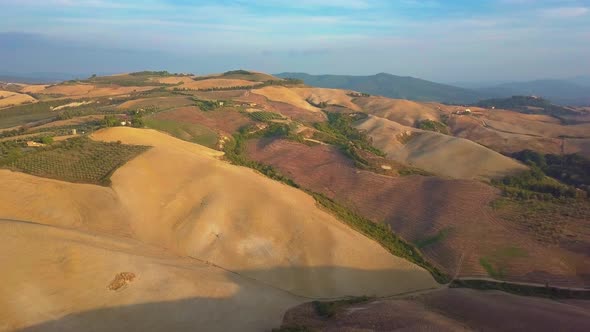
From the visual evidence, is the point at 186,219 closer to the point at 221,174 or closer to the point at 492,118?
the point at 221,174

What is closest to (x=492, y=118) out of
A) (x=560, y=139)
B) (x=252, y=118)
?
(x=560, y=139)

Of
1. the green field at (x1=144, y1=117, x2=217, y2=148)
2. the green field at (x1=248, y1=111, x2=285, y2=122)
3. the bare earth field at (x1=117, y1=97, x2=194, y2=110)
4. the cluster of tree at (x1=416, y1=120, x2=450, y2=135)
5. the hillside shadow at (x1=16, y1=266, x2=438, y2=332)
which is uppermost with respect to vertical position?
the bare earth field at (x1=117, y1=97, x2=194, y2=110)

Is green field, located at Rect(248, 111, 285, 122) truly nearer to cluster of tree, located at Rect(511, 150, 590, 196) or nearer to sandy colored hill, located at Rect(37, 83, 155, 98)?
cluster of tree, located at Rect(511, 150, 590, 196)

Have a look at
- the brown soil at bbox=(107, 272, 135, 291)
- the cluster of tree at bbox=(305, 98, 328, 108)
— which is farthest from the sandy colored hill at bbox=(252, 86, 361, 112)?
the brown soil at bbox=(107, 272, 135, 291)

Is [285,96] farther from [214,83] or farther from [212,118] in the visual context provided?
[212,118]

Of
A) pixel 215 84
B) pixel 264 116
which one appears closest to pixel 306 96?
pixel 215 84
